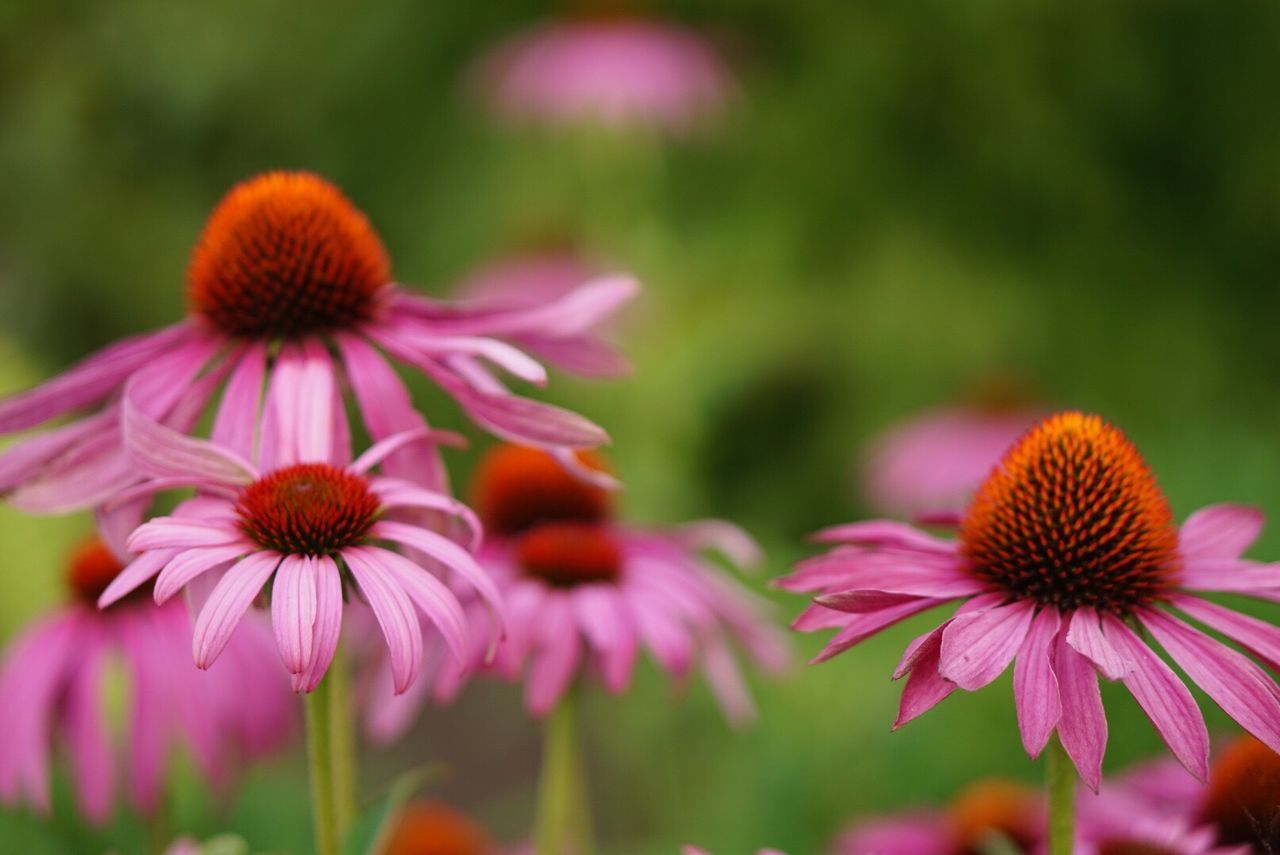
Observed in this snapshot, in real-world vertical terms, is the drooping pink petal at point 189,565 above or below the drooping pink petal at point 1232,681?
below

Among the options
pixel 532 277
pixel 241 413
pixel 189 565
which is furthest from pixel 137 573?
pixel 532 277

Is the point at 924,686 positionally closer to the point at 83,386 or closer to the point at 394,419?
the point at 394,419

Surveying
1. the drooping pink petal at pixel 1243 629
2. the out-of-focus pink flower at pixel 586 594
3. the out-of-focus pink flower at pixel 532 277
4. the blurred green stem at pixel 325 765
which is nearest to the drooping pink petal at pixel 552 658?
the out-of-focus pink flower at pixel 586 594

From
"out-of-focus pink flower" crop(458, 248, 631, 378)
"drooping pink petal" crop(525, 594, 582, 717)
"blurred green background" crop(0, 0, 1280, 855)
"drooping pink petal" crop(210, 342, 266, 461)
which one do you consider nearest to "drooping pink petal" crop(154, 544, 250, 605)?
"drooping pink petal" crop(210, 342, 266, 461)

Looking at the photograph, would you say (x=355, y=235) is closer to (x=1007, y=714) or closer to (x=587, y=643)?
(x=587, y=643)

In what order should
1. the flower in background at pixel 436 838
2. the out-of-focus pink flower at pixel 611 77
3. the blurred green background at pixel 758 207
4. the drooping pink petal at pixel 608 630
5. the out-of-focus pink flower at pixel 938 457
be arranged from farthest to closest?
the blurred green background at pixel 758 207 → the out-of-focus pink flower at pixel 611 77 → the out-of-focus pink flower at pixel 938 457 → the flower in background at pixel 436 838 → the drooping pink petal at pixel 608 630

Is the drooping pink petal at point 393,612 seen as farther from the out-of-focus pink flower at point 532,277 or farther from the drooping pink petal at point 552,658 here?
the out-of-focus pink flower at point 532,277
